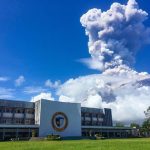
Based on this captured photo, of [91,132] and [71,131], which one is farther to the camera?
[91,132]

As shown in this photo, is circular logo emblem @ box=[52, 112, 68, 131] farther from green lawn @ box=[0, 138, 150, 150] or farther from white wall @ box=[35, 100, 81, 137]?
green lawn @ box=[0, 138, 150, 150]

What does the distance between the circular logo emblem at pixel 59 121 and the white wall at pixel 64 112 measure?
40.6 inches

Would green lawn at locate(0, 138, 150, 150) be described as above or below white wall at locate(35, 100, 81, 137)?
below

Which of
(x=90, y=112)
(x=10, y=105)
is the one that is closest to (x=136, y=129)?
(x=90, y=112)

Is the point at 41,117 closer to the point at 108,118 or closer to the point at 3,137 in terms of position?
the point at 3,137

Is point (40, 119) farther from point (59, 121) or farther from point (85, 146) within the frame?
point (85, 146)

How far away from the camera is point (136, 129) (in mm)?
138250

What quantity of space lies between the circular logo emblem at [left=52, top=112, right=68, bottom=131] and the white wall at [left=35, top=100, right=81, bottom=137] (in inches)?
40.6

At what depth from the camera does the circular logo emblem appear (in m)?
97.1

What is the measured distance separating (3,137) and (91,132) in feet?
125

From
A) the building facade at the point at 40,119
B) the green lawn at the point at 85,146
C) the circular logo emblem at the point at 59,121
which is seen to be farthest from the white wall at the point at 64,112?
the green lawn at the point at 85,146

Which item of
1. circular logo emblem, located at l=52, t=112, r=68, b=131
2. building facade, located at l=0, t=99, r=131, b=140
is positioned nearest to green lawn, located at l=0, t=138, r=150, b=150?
building facade, located at l=0, t=99, r=131, b=140

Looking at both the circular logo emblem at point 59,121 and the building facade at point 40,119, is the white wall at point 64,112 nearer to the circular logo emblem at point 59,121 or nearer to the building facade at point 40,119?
the building facade at point 40,119

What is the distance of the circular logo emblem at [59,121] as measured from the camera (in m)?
97.1
